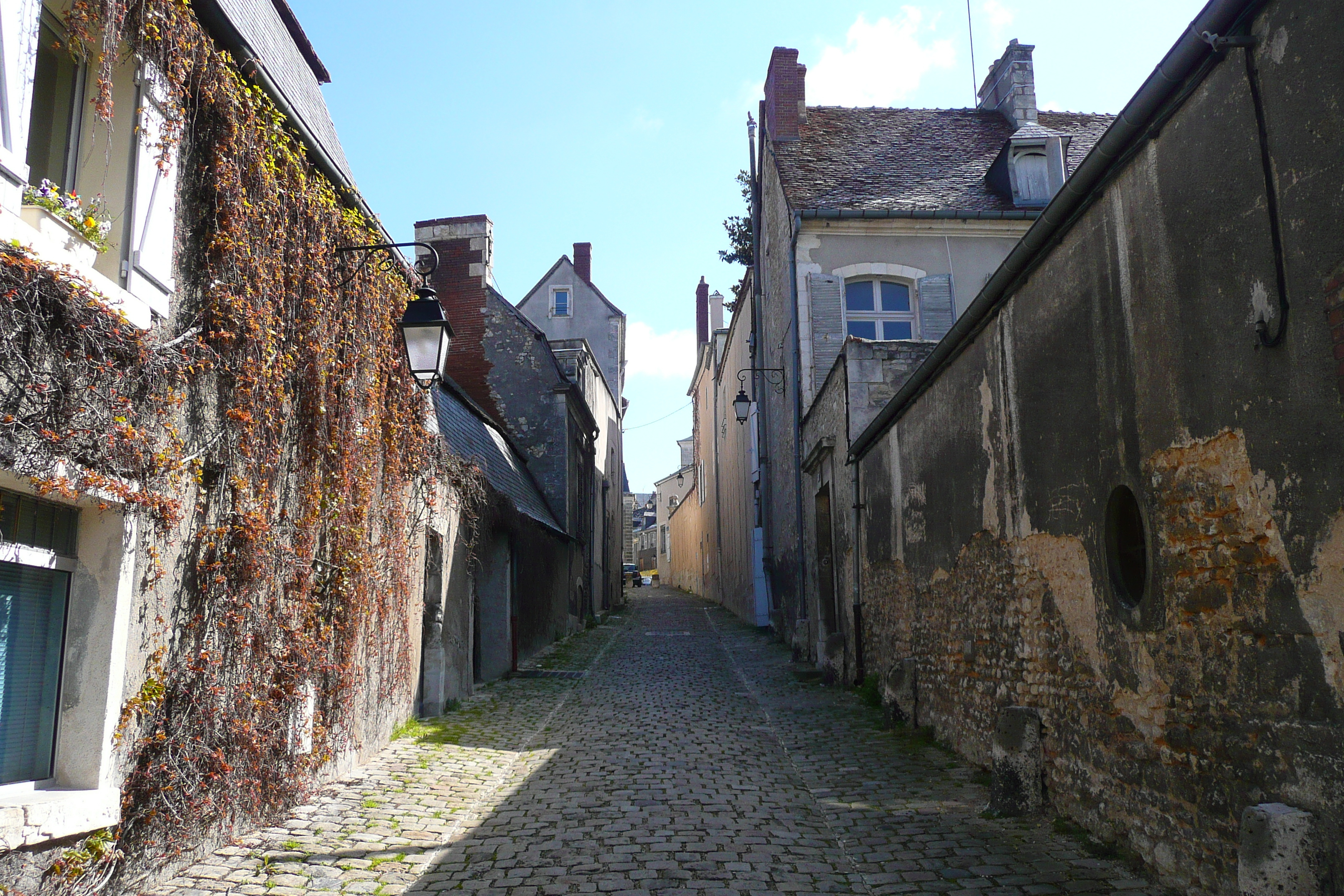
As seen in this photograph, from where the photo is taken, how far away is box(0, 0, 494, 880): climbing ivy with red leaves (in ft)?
12.7

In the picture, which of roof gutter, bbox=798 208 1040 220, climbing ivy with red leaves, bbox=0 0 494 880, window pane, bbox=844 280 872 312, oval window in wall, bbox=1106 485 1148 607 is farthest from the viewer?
window pane, bbox=844 280 872 312

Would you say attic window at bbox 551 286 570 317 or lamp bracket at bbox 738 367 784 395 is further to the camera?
attic window at bbox 551 286 570 317

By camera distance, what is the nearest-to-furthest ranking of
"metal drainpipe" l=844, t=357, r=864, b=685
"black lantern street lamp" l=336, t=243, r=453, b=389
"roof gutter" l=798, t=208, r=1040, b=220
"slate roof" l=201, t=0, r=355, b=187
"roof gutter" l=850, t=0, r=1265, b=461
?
"roof gutter" l=850, t=0, r=1265, b=461 → "slate roof" l=201, t=0, r=355, b=187 → "black lantern street lamp" l=336, t=243, r=453, b=389 → "metal drainpipe" l=844, t=357, r=864, b=685 → "roof gutter" l=798, t=208, r=1040, b=220

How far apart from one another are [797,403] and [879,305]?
6.50ft

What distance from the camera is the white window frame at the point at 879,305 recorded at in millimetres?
14656

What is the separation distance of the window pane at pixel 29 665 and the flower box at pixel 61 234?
1.29 metres

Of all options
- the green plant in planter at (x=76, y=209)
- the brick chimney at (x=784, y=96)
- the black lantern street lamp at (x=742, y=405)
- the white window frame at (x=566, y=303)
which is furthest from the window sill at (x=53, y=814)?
the white window frame at (x=566, y=303)

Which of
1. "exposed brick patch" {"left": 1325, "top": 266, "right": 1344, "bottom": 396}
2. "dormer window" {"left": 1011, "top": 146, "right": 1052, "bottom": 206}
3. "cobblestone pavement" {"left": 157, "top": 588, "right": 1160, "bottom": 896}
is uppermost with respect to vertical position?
"dormer window" {"left": 1011, "top": 146, "right": 1052, "bottom": 206}

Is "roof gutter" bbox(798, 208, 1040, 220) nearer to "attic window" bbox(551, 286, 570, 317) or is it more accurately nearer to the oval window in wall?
the oval window in wall

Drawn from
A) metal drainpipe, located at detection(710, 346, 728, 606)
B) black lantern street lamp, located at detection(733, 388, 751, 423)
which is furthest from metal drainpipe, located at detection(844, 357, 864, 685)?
metal drainpipe, located at detection(710, 346, 728, 606)

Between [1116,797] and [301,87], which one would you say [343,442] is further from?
[1116,797]

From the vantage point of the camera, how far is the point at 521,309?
32.8m

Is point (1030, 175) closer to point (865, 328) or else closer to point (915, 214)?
point (915, 214)

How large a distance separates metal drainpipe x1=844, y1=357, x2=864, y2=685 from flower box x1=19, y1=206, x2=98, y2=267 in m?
8.34
